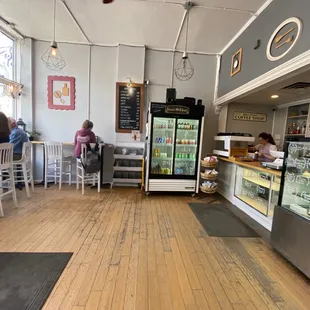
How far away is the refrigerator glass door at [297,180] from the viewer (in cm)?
213

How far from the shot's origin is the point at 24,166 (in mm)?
3633

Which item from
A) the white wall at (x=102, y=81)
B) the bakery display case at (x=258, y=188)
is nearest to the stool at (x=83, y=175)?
the white wall at (x=102, y=81)

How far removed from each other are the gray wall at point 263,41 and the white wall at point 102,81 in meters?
0.72

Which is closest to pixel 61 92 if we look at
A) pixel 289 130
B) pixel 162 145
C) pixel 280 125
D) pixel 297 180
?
pixel 162 145

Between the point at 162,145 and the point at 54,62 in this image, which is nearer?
the point at 162,145

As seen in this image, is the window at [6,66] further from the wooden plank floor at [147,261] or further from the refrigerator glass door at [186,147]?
the refrigerator glass door at [186,147]

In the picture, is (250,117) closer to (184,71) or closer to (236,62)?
(236,62)

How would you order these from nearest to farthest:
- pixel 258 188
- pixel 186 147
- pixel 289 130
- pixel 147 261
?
pixel 147 261 < pixel 258 188 < pixel 186 147 < pixel 289 130

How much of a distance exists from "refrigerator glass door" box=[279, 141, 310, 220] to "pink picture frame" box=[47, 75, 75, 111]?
4355 millimetres

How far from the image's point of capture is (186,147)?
4.39m

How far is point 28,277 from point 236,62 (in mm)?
4390

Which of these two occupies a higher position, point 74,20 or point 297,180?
point 74,20

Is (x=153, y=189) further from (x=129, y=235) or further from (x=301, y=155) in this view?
(x=301, y=155)

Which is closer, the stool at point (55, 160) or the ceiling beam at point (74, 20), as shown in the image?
the ceiling beam at point (74, 20)
